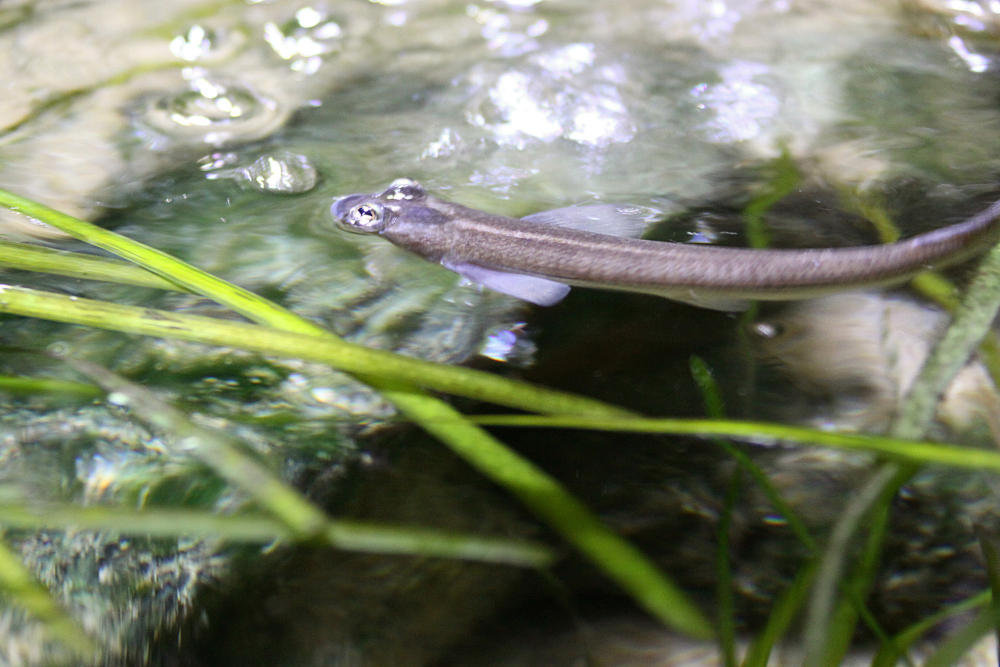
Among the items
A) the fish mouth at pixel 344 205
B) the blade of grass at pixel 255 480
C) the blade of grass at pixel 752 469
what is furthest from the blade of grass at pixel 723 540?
the fish mouth at pixel 344 205

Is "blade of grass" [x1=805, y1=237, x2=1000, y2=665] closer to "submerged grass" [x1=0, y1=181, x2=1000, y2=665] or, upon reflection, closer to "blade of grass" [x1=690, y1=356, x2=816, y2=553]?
"submerged grass" [x1=0, y1=181, x2=1000, y2=665]

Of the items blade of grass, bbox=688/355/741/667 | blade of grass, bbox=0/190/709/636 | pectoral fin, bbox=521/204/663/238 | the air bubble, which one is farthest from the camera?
the air bubble

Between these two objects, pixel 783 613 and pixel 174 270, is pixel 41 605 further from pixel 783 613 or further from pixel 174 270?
pixel 783 613

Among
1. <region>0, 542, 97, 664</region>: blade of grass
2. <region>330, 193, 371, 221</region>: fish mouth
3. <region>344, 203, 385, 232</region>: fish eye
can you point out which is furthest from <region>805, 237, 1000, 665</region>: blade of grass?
<region>330, 193, 371, 221</region>: fish mouth

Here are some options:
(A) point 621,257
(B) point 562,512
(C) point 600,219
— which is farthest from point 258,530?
(C) point 600,219

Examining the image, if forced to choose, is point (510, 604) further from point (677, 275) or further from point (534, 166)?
point (534, 166)
